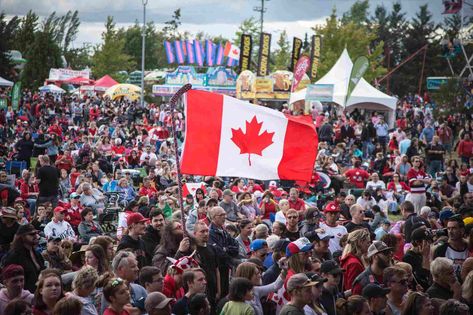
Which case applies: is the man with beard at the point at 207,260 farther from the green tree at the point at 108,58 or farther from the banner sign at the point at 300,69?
the green tree at the point at 108,58

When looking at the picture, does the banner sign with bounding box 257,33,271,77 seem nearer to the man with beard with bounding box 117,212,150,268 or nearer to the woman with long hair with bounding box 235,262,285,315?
the man with beard with bounding box 117,212,150,268

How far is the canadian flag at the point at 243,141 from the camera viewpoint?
416 inches

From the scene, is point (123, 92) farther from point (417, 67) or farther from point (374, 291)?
point (374, 291)

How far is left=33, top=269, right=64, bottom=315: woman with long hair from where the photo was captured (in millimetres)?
7043

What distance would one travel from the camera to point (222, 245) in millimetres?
9594

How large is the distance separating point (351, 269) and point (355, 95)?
2894 cm

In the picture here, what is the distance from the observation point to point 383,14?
133375mm

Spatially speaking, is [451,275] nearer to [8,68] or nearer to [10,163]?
[10,163]

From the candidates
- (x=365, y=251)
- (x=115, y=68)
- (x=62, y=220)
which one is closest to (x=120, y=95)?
(x=115, y=68)

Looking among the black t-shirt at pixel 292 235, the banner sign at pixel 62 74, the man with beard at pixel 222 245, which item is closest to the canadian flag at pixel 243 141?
the black t-shirt at pixel 292 235

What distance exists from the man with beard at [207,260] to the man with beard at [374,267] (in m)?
1.48

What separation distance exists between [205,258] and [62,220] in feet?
18.1

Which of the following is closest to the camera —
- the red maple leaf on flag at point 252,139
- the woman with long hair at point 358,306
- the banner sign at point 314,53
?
the woman with long hair at point 358,306

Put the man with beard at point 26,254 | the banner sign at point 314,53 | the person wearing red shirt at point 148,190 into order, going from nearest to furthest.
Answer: the man with beard at point 26,254, the person wearing red shirt at point 148,190, the banner sign at point 314,53
